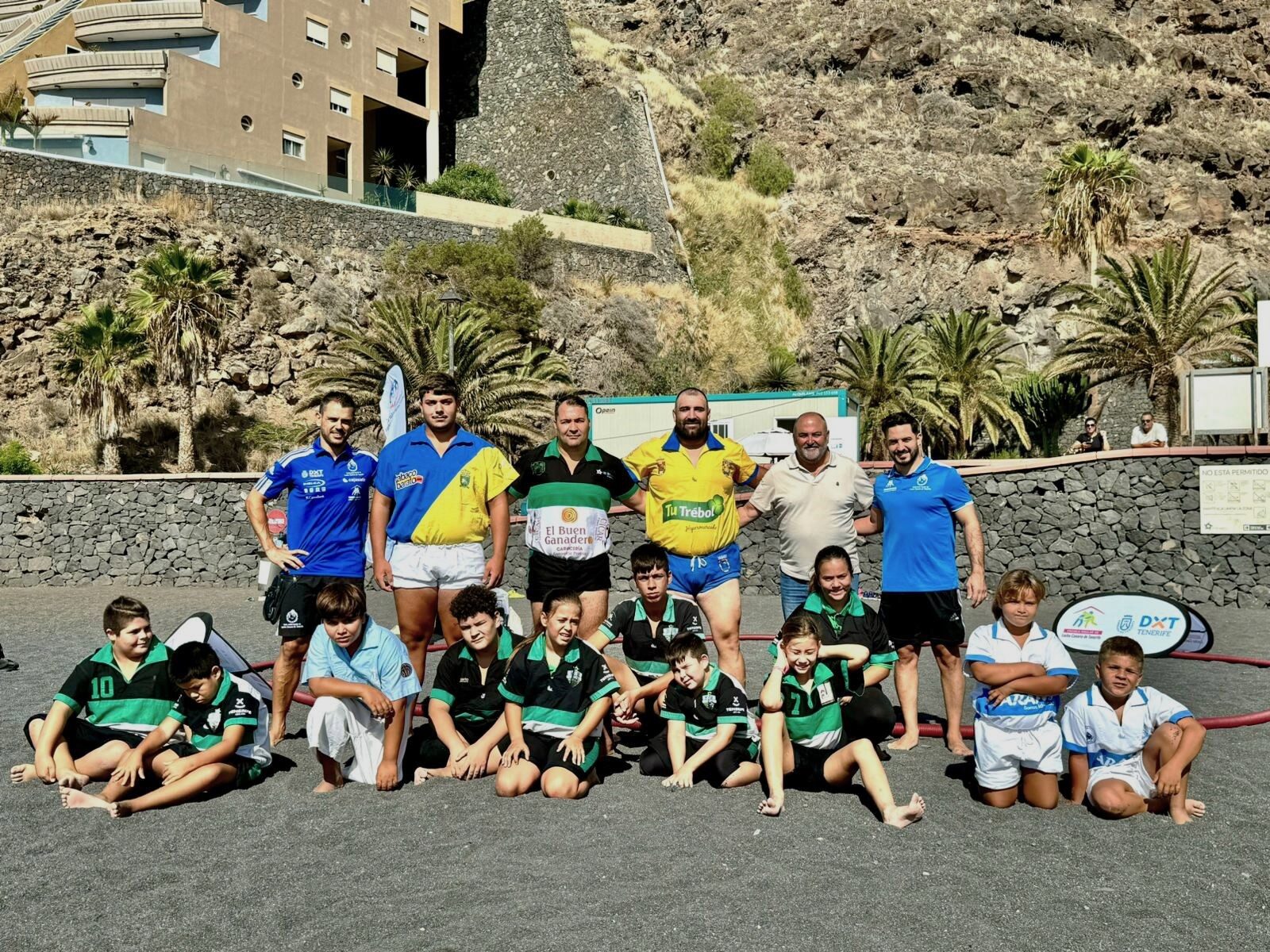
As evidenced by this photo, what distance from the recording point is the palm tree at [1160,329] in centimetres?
2442

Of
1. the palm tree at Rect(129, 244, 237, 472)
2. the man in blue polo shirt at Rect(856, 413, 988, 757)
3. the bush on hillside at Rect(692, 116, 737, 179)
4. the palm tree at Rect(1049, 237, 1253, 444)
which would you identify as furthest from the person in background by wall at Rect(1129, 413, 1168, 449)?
the bush on hillside at Rect(692, 116, 737, 179)

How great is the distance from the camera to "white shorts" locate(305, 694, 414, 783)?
5.11m

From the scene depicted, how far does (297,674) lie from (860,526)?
3498 mm

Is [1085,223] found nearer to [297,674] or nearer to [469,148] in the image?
[469,148]

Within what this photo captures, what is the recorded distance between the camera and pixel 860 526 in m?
6.48

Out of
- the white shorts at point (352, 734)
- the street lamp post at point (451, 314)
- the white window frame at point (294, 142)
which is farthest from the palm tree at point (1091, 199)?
the white shorts at point (352, 734)

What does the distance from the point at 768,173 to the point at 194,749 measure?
46980 millimetres

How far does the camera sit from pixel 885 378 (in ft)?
110

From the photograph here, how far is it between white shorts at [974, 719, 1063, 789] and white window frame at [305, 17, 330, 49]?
40.3 meters

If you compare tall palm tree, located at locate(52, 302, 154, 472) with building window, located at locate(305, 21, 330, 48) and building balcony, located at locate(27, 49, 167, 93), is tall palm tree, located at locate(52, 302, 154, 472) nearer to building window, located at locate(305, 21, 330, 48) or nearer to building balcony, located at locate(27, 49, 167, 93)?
building balcony, located at locate(27, 49, 167, 93)

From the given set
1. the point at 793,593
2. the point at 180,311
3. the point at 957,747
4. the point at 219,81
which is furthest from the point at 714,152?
the point at 957,747

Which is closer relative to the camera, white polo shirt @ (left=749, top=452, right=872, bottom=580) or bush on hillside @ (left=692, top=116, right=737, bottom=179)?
white polo shirt @ (left=749, top=452, right=872, bottom=580)

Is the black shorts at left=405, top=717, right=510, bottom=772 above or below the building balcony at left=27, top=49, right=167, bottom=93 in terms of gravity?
below

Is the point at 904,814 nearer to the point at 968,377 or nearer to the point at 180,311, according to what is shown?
the point at 180,311
